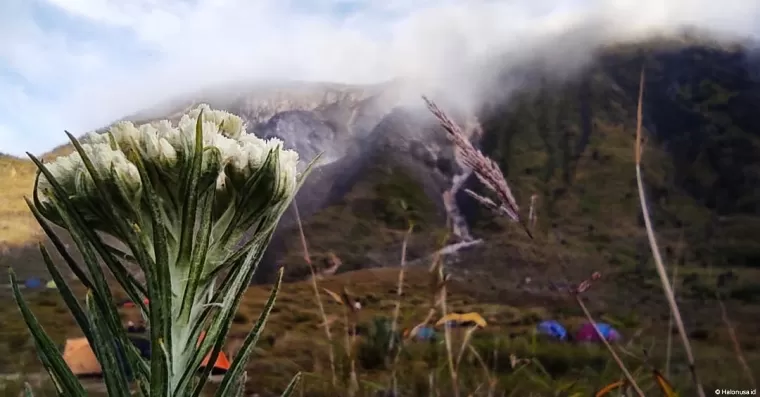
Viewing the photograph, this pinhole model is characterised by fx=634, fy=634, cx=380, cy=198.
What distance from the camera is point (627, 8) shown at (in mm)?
15281

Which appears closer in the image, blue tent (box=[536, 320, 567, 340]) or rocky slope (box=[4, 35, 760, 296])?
blue tent (box=[536, 320, 567, 340])

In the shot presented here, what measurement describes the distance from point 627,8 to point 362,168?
29.7 feet

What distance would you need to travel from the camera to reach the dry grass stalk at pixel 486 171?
50 centimetres

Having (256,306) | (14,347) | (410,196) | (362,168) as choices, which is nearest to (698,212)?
(410,196)

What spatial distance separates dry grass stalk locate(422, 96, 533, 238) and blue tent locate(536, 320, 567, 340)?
5.22 metres

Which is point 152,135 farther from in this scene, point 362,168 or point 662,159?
point 662,159

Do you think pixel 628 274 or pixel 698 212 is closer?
pixel 628 274

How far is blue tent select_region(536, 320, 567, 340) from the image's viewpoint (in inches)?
216

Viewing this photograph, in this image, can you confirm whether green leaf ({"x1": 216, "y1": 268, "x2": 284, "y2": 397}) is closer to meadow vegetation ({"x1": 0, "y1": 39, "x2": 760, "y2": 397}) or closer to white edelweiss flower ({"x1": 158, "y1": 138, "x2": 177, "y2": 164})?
white edelweiss flower ({"x1": 158, "y1": 138, "x2": 177, "y2": 164})

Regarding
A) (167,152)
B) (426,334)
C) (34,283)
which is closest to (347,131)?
(34,283)

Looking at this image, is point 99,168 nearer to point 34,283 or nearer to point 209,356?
point 209,356

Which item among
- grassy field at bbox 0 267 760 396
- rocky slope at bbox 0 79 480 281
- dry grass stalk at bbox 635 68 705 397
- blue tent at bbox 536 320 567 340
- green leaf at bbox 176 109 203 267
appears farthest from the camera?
rocky slope at bbox 0 79 480 281

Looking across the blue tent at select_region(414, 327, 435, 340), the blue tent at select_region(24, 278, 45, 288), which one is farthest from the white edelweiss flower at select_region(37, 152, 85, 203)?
the blue tent at select_region(24, 278, 45, 288)

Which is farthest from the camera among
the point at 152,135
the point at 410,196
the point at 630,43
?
the point at 630,43
